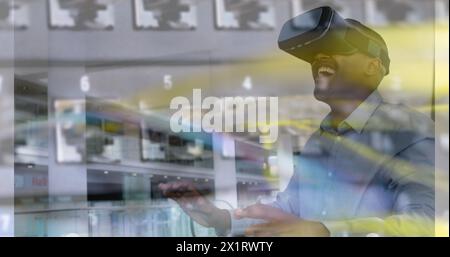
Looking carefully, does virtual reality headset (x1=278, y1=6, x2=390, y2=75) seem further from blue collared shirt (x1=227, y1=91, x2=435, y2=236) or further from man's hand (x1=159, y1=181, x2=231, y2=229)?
man's hand (x1=159, y1=181, x2=231, y2=229)

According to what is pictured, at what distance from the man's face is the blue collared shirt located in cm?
8

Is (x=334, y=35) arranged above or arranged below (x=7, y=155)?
above

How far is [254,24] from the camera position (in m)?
2.32

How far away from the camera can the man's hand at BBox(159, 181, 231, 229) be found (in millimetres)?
2332

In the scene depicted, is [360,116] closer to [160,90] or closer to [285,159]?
[285,159]

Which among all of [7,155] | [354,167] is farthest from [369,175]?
[7,155]

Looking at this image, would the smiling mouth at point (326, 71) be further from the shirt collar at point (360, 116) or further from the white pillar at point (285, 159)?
the white pillar at point (285, 159)

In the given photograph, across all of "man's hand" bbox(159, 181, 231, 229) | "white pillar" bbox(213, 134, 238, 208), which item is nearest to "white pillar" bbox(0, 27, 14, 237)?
"man's hand" bbox(159, 181, 231, 229)

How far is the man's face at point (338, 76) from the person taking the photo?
90.7 inches

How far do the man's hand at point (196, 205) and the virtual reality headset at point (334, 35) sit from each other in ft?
2.16

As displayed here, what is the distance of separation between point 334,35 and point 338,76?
0.50 ft

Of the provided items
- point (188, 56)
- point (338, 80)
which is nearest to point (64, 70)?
point (188, 56)

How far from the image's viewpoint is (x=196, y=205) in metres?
2.37

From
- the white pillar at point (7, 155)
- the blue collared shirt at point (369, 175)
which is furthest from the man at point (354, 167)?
the white pillar at point (7, 155)
